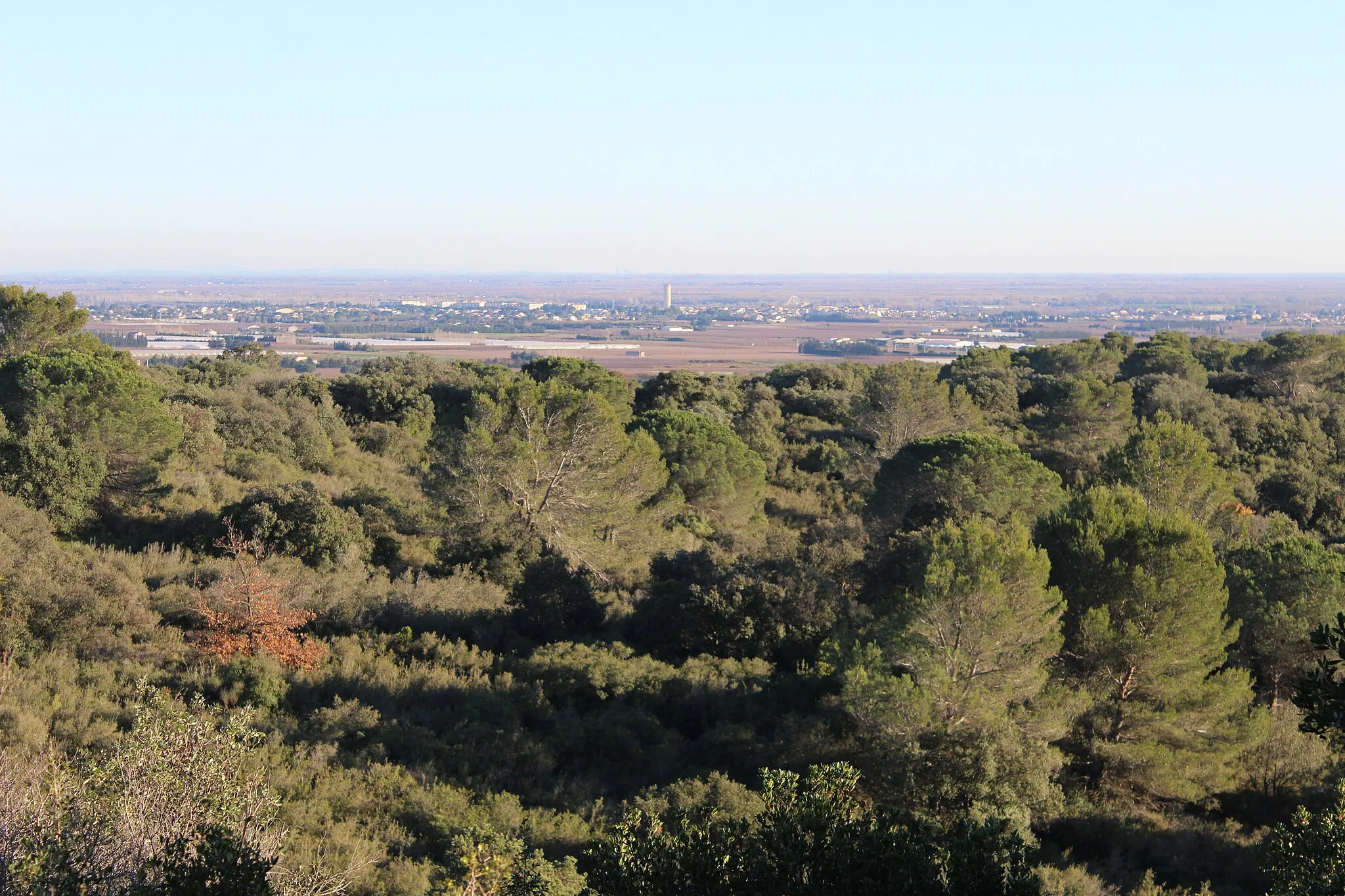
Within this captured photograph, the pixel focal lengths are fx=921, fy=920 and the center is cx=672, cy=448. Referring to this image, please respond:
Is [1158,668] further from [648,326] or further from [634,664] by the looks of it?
[648,326]

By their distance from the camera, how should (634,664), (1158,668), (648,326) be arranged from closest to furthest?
(1158,668), (634,664), (648,326)

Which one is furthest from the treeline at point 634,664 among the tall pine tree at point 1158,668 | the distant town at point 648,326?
the distant town at point 648,326

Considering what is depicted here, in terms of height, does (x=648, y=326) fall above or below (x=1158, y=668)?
above

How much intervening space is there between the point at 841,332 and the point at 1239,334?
46359mm

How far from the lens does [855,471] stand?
30922 mm

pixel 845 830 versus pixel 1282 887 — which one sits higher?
pixel 845 830

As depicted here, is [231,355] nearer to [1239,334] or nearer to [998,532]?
[998,532]

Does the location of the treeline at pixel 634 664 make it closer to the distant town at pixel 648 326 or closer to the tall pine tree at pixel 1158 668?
the tall pine tree at pixel 1158 668

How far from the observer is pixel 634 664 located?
15.3 metres

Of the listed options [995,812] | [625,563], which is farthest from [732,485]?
[995,812]

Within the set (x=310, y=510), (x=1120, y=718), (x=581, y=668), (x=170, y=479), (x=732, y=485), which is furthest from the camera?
(x=732, y=485)

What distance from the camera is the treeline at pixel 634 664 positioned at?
7645mm

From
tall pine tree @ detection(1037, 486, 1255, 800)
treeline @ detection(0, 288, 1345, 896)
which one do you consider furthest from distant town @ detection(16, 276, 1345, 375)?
tall pine tree @ detection(1037, 486, 1255, 800)

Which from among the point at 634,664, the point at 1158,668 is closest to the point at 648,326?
the point at 634,664
